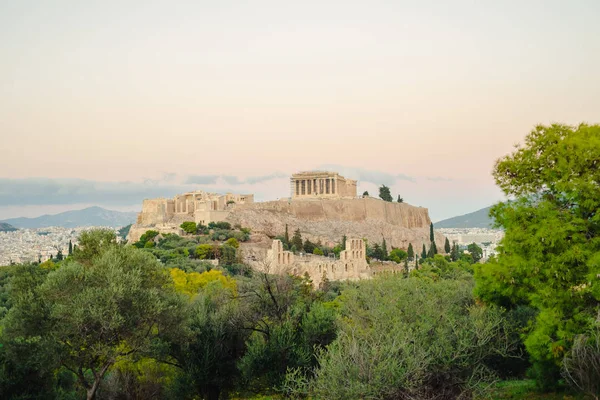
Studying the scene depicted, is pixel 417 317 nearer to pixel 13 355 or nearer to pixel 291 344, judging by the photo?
pixel 291 344

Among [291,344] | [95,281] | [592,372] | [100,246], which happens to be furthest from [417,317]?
[100,246]

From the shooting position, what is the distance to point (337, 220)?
3752 inches

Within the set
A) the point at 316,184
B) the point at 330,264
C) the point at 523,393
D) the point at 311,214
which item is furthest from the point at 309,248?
the point at 523,393

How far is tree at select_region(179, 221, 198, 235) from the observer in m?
77.3

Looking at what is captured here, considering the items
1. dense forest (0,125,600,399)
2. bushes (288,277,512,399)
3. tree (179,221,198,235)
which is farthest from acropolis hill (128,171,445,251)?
bushes (288,277,512,399)

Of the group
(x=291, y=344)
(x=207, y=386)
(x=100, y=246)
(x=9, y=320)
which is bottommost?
(x=207, y=386)

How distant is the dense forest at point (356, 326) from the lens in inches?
543

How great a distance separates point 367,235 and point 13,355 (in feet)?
255

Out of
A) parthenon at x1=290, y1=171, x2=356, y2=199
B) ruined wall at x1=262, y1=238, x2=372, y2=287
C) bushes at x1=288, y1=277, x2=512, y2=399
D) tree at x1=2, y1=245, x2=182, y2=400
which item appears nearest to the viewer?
bushes at x1=288, y1=277, x2=512, y2=399

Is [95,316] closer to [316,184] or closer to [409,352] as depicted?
[409,352]

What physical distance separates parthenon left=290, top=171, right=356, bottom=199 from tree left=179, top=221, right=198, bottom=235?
2786 centimetres

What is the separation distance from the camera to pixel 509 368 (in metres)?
20.5

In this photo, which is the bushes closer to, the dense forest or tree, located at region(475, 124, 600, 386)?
the dense forest

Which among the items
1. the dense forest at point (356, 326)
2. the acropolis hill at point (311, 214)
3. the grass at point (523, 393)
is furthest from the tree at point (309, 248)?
the grass at point (523, 393)
